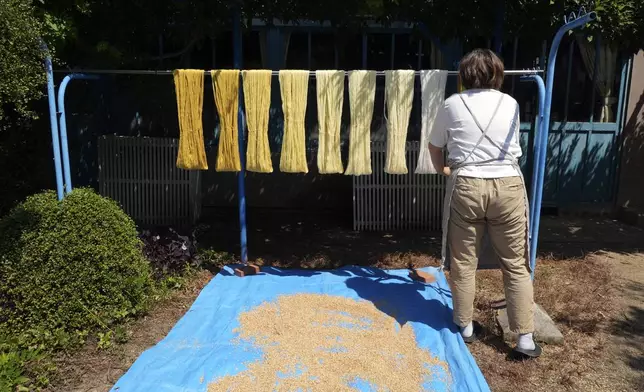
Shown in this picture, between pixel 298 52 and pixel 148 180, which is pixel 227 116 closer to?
pixel 148 180

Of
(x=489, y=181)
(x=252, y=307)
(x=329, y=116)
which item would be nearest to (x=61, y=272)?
(x=252, y=307)

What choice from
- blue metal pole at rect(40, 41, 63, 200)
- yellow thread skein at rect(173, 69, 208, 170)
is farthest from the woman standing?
blue metal pole at rect(40, 41, 63, 200)

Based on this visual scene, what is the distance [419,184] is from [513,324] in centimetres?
312

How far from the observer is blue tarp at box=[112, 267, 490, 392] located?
334cm

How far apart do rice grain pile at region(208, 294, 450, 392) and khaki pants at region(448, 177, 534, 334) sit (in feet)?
1.99

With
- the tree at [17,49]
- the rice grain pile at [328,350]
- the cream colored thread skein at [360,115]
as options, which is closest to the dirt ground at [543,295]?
the rice grain pile at [328,350]

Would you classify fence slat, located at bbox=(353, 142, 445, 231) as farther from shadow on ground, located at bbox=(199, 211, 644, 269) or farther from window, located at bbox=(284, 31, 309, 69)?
window, located at bbox=(284, 31, 309, 69)

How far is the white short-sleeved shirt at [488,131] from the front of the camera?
3.52 meters

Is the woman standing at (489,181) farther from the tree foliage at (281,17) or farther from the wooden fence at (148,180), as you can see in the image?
the wooden fence at (148,180)

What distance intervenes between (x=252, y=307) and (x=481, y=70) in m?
2.54

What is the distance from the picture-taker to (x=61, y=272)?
12.5ft

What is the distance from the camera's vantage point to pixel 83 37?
16.0ft

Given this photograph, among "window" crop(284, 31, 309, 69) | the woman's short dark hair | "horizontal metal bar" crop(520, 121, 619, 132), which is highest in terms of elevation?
"window" crop(284, 31, 309, 69)

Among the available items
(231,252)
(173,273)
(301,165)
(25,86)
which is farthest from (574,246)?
(25,86)
